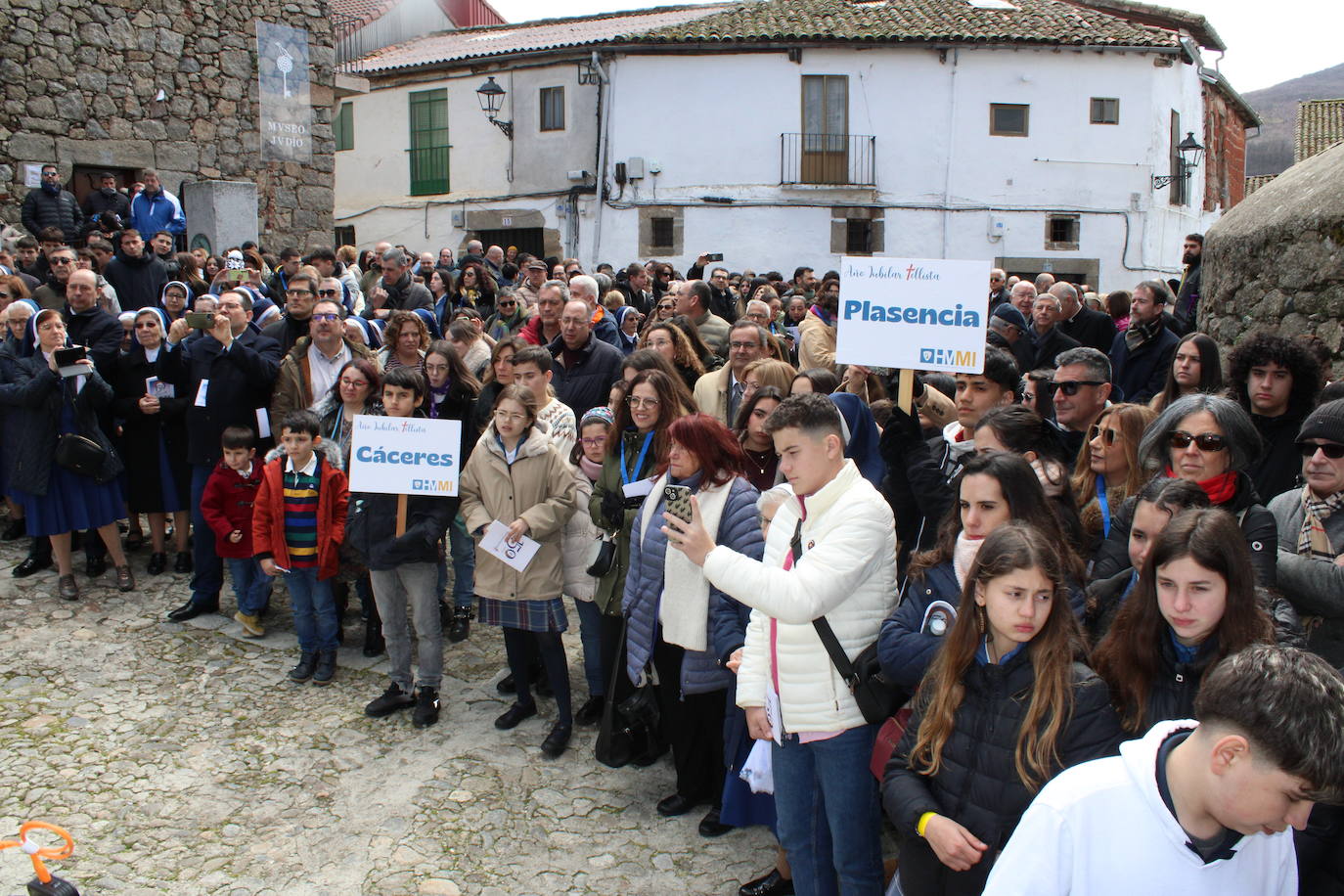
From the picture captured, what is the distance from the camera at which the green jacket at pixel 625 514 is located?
472cm

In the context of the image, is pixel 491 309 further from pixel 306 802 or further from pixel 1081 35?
pixel 1081 35

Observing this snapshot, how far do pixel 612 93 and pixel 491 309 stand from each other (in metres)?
11.0

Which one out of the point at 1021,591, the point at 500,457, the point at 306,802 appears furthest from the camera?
the point at 500,457

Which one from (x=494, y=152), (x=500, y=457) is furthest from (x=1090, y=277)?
(x=500, y=457)

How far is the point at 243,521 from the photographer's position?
6.08 metres

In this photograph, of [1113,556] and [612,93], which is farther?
[612,93]

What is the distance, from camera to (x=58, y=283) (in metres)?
8.85

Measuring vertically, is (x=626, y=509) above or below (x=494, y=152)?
below

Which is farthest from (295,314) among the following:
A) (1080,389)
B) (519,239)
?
(519,239)

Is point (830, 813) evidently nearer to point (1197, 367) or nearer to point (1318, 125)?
point (1197, 367)

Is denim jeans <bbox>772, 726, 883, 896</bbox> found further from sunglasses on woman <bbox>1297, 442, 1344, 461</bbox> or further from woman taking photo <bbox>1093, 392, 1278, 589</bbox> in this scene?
sunglasses on woman <bbox>1297, 442, 1344, 461</bbox>

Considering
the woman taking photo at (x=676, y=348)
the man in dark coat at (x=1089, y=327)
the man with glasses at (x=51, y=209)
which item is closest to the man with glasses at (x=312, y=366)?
the woman taking photo at (x=676, y=348)

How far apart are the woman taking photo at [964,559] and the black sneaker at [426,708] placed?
116 inches

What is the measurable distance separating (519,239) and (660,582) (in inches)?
753
